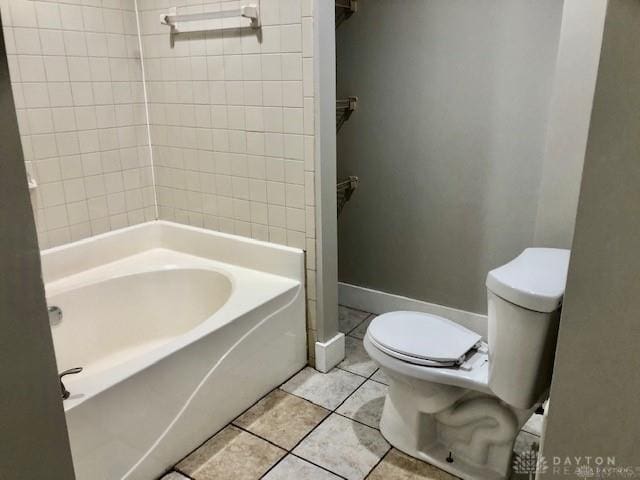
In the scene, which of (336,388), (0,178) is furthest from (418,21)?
(0,178)

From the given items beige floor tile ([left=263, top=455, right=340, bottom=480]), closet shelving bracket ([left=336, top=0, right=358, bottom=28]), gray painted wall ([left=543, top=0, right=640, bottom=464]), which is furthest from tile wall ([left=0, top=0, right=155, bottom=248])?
gray painted wall ([left=543, top=0, right=640, bottom=464])

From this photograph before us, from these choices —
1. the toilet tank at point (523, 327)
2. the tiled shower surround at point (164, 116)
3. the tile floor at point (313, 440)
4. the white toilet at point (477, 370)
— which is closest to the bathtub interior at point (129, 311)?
the tiled shower surround at point (164, 116)

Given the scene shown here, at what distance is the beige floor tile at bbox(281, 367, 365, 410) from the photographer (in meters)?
2.33

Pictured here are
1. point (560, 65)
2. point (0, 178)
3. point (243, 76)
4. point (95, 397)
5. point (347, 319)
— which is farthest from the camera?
point (347, 319)

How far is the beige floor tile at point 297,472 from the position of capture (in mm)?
1866

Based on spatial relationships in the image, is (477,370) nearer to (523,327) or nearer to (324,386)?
(523,327)

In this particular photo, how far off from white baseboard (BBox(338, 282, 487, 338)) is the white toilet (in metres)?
0.84

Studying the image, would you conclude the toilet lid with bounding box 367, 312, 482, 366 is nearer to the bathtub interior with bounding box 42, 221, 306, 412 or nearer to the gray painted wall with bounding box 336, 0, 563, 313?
the bathtub interior with bounding box 42, 221, 306, 412

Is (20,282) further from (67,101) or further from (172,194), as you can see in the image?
(172,194)

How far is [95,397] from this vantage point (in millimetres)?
1610

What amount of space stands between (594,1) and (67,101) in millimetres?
2149

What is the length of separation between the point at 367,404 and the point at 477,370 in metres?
0.66

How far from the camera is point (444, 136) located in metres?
2.67

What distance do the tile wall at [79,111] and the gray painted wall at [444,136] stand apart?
1.11m
